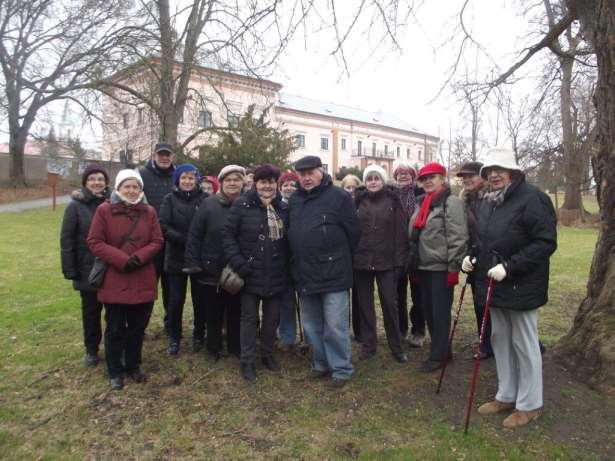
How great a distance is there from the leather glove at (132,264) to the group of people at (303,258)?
0.03 ft

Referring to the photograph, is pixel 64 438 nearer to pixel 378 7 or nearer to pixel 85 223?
pixel 85 223

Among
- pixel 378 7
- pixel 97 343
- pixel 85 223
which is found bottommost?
pixel 97 343

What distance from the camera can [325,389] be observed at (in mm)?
4078

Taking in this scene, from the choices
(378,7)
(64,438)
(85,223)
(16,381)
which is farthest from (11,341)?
(378,7)

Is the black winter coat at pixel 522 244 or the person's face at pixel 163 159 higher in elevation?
the person's face at pixel 163 159

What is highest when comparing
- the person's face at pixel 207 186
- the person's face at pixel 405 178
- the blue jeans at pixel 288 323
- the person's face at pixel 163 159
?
the person's face at pixel 163 159

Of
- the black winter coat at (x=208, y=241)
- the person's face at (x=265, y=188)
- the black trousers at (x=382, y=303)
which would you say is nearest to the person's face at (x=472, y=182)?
the black trousers at (x=382, y=303)

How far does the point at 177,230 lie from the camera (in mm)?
4715

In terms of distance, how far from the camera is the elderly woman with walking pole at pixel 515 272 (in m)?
3.22

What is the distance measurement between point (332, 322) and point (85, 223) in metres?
2.38

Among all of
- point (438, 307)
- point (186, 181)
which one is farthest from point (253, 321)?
point (438, 307)

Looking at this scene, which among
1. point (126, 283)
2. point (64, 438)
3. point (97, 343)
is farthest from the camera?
point (97, 343)

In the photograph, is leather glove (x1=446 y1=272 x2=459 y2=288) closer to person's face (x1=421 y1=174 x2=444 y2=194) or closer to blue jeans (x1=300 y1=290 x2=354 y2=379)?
person's face (x1=421 y1=174 x2=444 y2=194)

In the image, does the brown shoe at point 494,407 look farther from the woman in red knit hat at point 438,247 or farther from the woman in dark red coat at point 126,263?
the woman in dark red coat at point 126,263
